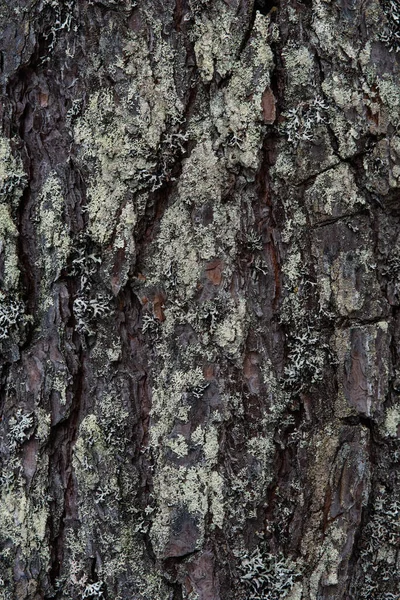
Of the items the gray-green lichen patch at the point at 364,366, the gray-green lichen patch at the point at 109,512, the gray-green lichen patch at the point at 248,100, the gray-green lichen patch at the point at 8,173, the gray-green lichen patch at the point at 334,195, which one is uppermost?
the gray-green lichen patch at the point at 248,100

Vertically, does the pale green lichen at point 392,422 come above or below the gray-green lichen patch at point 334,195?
below

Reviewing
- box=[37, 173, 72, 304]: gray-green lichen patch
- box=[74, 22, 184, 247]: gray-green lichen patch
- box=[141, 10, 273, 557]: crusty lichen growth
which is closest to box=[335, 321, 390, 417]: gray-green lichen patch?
box=[141, 10, 273, 557]: crusty lichen growth

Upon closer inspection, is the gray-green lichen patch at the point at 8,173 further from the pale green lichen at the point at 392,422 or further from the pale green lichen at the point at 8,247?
the pale green lichen at the point at 392,422

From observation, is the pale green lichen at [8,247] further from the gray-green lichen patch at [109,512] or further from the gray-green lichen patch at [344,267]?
the gray-green lichen patch at [344,267]

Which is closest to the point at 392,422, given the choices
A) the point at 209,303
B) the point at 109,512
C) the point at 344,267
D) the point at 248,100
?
the point at 344,267

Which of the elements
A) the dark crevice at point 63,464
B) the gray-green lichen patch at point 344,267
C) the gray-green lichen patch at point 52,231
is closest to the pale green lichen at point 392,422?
the gray-green lichen patch at point 344,267

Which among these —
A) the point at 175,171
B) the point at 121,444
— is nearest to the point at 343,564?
the point at 121,444

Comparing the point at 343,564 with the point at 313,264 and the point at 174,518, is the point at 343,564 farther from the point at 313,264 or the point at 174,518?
the point at 313,264

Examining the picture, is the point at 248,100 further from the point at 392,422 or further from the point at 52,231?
the point at 392,422
